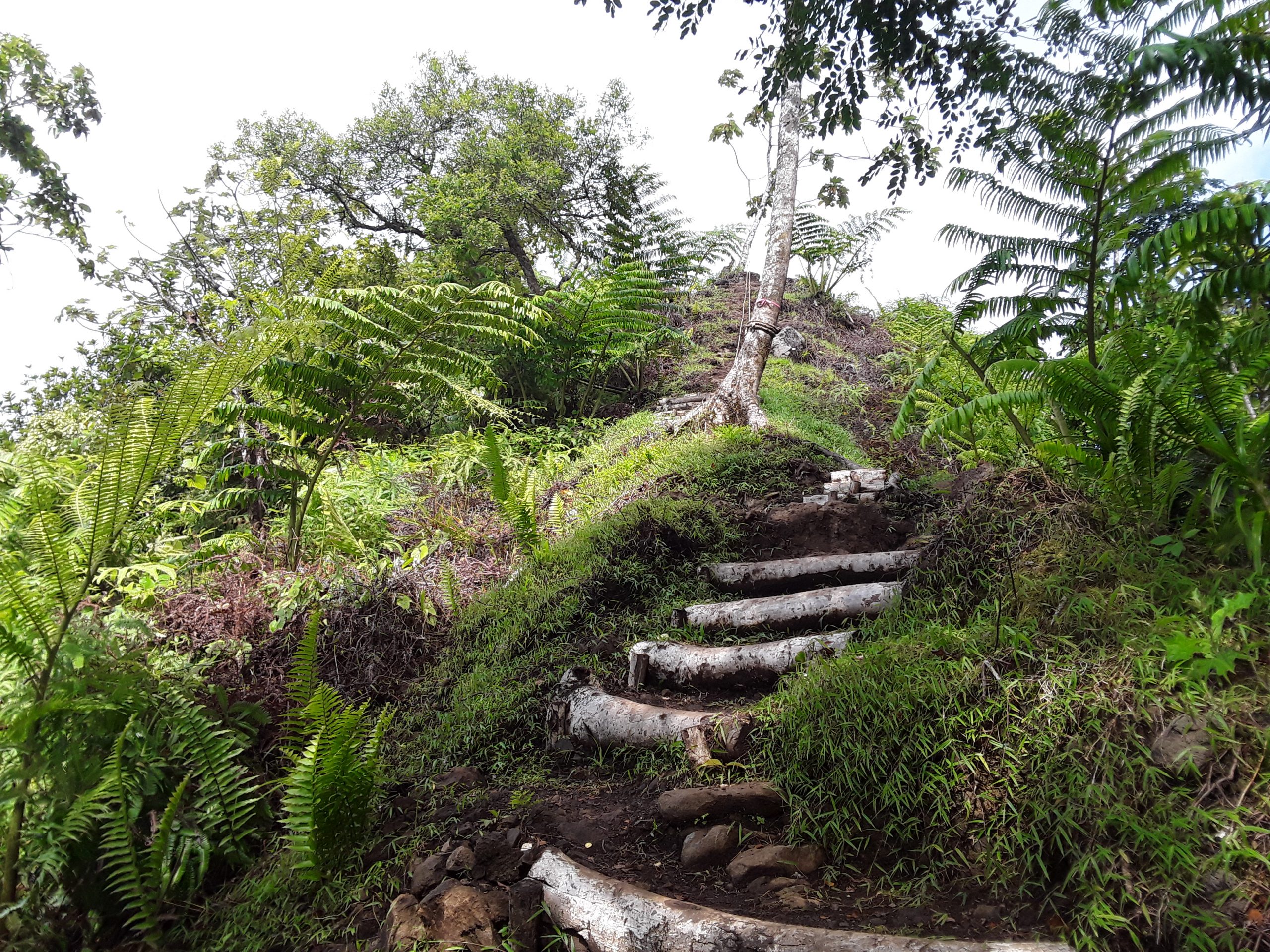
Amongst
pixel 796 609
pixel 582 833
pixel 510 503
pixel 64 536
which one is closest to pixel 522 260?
pixel 510 503

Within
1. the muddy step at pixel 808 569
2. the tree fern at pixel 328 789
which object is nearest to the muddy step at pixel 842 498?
the muddy step at pixel 808 569

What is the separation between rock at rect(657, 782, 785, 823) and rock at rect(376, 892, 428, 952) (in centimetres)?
84

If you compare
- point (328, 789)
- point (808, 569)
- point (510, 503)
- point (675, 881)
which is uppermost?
point (510, 503)

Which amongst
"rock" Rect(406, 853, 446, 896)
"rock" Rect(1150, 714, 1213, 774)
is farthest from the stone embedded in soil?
"rock" Rect(1150, 714, 1213, 774)

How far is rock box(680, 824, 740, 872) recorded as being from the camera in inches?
83.5

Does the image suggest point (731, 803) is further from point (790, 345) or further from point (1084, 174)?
point (790, 345)

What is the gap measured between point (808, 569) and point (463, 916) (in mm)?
2397

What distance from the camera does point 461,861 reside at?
2080 millimetres

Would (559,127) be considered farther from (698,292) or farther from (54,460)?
(54,460)

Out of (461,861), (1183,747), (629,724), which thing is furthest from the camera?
(629,724)

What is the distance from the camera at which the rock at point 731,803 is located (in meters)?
2.26

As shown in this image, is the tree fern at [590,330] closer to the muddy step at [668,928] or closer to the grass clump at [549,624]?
the grass clump at [549,624]

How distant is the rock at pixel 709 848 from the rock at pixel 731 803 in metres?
0.07

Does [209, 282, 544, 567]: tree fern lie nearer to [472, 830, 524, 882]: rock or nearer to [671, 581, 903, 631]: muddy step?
[671, 581, 903, 631]: muddy step
